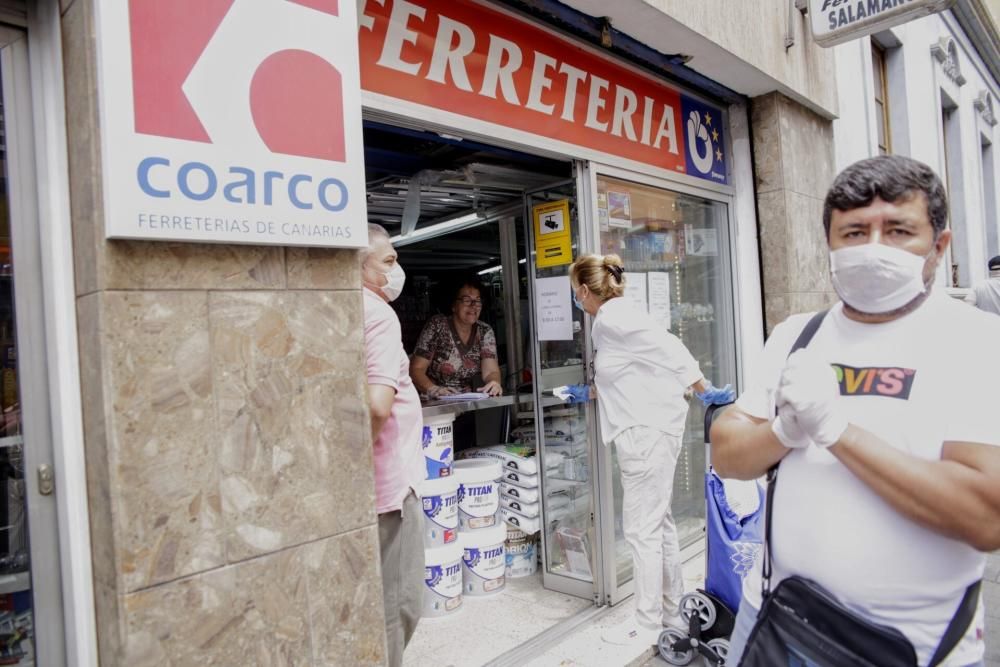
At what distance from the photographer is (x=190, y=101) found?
5.42ft

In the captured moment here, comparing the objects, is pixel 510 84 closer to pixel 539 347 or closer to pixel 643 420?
pixel 539 347

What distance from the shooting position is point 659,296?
14.4 feet

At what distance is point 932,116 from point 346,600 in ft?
33.4

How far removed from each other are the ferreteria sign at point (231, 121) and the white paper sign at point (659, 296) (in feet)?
8.85

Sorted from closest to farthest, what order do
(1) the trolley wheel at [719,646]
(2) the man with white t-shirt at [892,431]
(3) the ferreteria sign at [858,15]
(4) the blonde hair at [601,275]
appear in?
(2) the man with white t-shirt at [892,431] < (1) the trolley wheel at [719,646] < (4) the blonde hair at [601,275] < (3) the ferreteria sign at [858,15]

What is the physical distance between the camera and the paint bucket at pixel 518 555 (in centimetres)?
425

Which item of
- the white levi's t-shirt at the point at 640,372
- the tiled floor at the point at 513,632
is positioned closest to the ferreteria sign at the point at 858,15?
the white levi's t-shirt at the point at 640,372

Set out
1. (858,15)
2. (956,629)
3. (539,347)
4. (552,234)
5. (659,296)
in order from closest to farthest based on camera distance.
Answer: (956,629) → (552,234) → (539,347) → (659,296) → (858,15)

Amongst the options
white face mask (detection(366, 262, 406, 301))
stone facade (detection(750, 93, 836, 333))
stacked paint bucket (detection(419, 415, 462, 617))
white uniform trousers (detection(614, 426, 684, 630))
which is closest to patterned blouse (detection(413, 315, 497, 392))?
stacked paint bucket (detection(419, 415, 462, 617))

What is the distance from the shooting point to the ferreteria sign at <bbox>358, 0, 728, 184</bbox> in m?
2.71

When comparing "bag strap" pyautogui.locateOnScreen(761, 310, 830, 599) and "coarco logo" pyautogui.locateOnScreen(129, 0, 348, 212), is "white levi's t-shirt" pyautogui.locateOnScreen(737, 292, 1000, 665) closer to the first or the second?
"bag strap" pyautogui.locateOnScreen(761, 310, 830, 599)

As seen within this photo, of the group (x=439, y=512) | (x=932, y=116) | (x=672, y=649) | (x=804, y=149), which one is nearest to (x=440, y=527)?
(x=439, y=512)

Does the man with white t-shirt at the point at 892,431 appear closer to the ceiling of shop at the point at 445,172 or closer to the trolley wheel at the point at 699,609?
the trolley wheel at the point at 699,609

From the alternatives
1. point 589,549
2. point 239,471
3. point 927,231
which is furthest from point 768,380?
point 589,549
